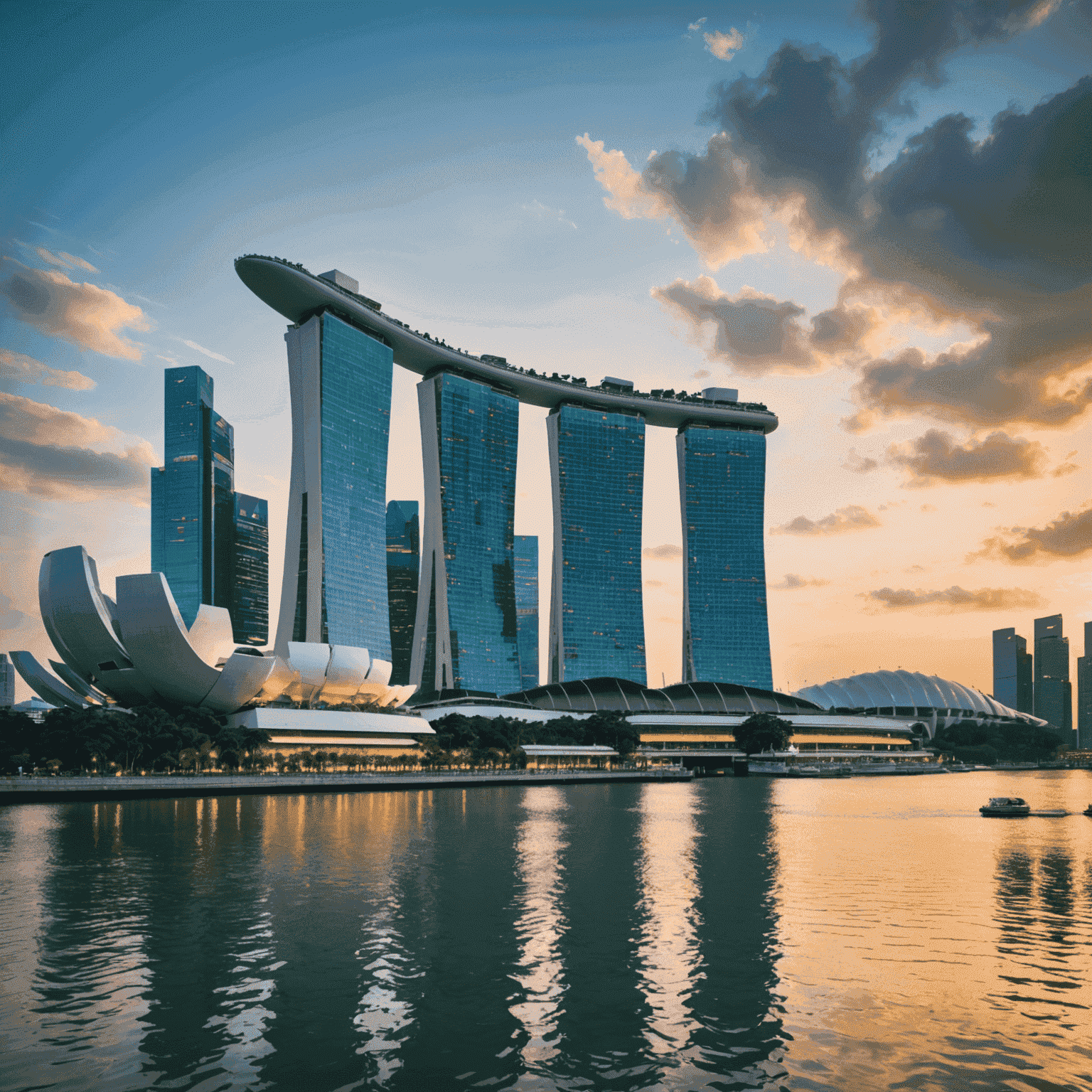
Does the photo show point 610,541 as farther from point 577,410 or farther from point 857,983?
point 857,983

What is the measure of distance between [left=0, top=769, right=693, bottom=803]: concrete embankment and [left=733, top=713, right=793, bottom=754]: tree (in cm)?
3899

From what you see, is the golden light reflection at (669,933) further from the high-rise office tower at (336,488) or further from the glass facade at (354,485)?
the glass facade at (354,485)

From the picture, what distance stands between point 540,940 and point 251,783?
6534 cm

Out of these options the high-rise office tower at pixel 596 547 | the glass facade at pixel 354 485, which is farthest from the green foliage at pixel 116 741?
the high-rise office tower at pixel 596 547

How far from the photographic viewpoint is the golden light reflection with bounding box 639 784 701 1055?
63.9 ft

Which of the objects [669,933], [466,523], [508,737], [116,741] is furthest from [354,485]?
[669,933]

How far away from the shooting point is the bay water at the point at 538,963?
1728 centimetres

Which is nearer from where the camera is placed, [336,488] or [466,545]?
[336,488]

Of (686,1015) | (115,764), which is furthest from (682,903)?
(115,764)

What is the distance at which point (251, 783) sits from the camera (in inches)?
3383

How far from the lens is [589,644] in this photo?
18925 cm

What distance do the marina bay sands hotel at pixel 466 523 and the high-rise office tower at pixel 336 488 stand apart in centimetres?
27

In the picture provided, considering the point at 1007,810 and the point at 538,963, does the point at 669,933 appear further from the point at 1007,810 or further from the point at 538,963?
the point at 1007,810

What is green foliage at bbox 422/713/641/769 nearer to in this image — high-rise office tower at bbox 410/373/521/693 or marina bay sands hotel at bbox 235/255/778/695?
marina bay sands hotel at bbox 235/255/778/695
